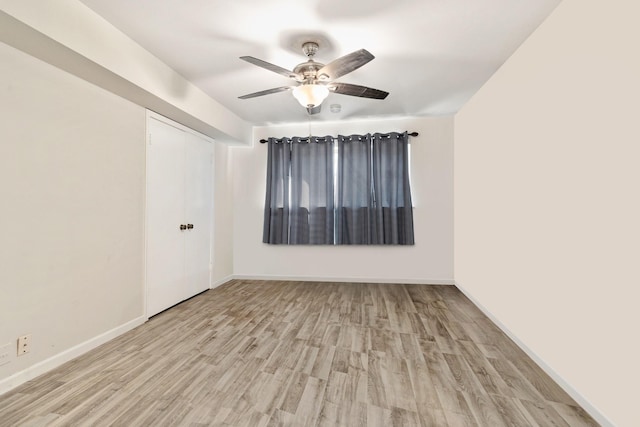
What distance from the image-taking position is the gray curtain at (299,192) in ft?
14.4

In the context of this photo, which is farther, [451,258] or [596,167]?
[451,258]

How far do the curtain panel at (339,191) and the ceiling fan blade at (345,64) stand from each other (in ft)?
7.07

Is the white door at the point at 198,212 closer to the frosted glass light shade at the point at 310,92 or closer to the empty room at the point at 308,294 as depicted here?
the empty room at the point at 308,294

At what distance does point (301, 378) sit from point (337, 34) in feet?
8.34

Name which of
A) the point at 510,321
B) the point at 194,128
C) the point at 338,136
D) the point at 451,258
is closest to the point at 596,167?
the point at 510,321

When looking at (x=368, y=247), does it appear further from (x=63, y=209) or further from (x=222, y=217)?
(x=63, y=209)

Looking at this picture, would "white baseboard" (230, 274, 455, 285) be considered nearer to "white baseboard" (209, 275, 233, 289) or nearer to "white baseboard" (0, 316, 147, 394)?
"white baseboard" (209, 275, 233, 289)

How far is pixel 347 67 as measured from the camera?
2.05 meters

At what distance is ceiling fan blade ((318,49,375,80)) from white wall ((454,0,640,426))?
1.25m

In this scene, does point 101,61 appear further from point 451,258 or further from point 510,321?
point 451,258

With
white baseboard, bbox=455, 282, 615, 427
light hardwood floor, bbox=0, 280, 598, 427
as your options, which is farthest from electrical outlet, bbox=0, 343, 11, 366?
white baseboard, bbox=455, 282, 615, 427

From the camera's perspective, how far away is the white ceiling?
1.88m

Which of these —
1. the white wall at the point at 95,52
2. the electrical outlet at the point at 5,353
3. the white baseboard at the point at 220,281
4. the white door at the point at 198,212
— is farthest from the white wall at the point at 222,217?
the electrical outlet at the point at 5,353

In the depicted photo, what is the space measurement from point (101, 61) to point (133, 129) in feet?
2.57
